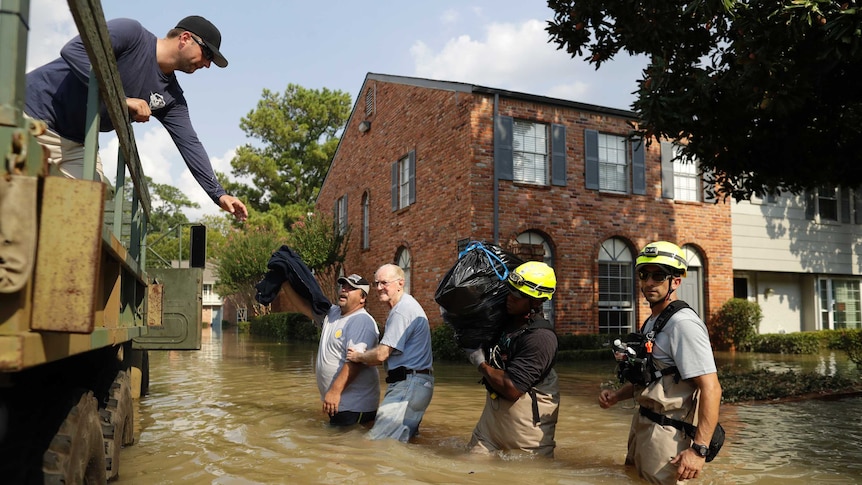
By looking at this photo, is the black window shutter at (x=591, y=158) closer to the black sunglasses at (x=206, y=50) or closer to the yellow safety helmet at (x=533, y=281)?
the yellow safety helmet at (x=533, y=281)

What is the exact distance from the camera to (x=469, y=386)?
11359 mm

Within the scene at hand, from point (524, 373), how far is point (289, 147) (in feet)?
146

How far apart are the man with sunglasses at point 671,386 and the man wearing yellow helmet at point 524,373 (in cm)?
67

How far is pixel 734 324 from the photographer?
1962 cm

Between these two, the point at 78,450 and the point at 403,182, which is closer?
the point at 78,450

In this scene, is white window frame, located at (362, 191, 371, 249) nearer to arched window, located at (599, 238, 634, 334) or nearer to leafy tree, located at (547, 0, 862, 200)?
arched window, located at (599, 238, 634, 334)

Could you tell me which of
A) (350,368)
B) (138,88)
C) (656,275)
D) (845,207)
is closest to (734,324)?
(845,207)

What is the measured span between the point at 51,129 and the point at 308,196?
1739 inches

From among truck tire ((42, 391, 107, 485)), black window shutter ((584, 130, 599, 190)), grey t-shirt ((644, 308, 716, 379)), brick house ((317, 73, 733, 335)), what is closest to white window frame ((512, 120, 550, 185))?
brick house ((317, 73, 733, 335))

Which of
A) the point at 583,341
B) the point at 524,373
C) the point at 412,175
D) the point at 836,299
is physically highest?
the point at 412,175

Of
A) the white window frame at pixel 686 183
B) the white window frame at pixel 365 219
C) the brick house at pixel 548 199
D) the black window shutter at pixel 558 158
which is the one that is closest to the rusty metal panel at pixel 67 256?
the brick house at pixel 548 199

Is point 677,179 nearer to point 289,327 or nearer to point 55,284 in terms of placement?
point 289,327

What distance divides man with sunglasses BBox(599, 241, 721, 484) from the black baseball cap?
2885mm

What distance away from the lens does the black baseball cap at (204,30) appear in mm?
4207
